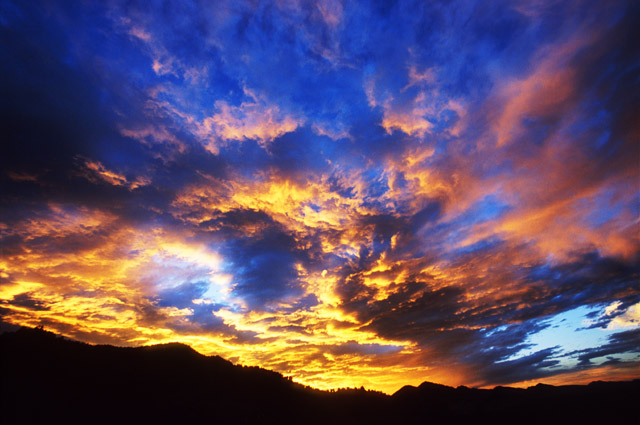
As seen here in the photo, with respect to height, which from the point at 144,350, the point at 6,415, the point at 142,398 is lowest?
the point at 6,415

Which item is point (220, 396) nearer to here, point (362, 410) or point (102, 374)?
point (102, 374)

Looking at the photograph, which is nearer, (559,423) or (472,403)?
(559,423)

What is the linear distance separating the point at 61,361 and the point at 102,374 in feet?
17.5

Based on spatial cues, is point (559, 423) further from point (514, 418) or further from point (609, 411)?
point (609, 411)

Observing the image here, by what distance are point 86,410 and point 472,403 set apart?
93971mm

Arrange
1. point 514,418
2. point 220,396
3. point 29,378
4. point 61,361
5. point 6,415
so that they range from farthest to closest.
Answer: point 514,418 < point 220,396 < point 61,361 < point 29,378 < point 6,415

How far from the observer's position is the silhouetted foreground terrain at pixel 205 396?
104 feet

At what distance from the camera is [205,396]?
4478 cm

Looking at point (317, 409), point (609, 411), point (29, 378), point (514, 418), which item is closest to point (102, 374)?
point (29, 378)

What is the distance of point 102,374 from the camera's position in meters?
37.8

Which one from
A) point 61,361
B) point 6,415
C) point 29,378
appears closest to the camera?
point 6,415

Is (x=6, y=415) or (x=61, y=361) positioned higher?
(x=61, y=361)

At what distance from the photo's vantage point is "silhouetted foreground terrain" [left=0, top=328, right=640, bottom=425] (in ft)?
104

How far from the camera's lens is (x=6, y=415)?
26.0 m
